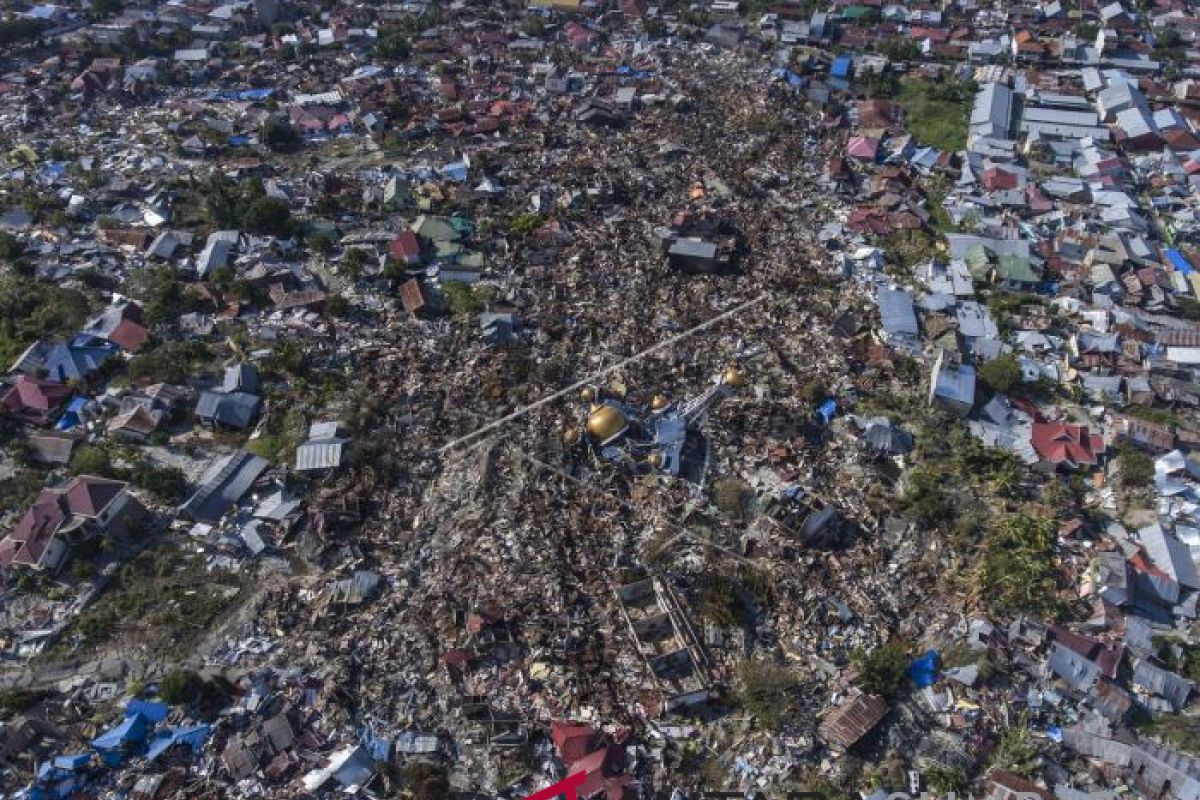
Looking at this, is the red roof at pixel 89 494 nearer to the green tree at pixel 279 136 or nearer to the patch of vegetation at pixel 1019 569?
the green tree at pixel 279 136

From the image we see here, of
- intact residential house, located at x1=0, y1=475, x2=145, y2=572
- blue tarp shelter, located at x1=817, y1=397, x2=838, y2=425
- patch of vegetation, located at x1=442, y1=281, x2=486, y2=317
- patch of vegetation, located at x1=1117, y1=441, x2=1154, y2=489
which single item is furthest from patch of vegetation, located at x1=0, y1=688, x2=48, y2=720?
patch of vegetation, located at x1=1117, y1=441, x2=1154, y2=489

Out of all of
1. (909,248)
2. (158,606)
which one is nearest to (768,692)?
(158,606)

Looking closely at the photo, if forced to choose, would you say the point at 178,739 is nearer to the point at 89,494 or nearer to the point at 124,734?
the point at 124,734

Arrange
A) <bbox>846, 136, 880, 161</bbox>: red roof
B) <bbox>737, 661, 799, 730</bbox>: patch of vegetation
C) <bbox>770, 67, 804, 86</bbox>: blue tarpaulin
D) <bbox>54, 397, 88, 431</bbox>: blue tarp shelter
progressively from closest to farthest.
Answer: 1. <bbox>737, 661, 799, 730</bbox>: patch of vegetation
2. <bbox>54, 397, 88, 431</bbox>: blue tarp shelter
3. <bbox>846, 136, 880, 161</bbox>: red roof
4. <bbox>770, 67, 804, 86</bbox>: blue tarpaulin

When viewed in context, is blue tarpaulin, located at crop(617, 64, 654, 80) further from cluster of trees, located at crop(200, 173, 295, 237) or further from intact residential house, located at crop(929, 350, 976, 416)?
intact residential house, located at crop(929, 350, 976, 416)

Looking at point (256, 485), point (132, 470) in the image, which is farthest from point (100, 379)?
point (256, 485)

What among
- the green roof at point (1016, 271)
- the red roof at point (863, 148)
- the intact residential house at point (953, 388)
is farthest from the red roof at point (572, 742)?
the red roof at point (863, 148)
